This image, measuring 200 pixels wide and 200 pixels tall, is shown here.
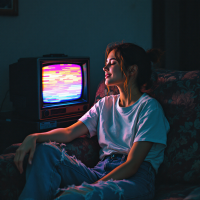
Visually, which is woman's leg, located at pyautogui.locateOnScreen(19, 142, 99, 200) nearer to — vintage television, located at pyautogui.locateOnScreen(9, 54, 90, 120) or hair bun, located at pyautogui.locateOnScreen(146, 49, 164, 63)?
vintage television, located at pyautogui.locateOnScreen(9, 54, 90, 120)

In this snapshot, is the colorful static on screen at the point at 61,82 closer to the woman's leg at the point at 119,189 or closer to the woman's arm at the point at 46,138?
the woman's arm at the point at 46,138

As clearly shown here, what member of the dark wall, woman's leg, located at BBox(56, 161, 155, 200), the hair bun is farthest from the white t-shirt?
the dark wall

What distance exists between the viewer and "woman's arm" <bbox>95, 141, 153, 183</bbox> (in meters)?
1.02

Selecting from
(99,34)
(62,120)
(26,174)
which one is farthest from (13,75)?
(99,34)

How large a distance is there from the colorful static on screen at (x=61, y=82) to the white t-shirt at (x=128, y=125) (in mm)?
274

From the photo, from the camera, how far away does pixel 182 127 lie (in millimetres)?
1192

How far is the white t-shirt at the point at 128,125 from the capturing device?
43.0 inches

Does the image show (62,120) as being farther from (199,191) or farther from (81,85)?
(199,191)

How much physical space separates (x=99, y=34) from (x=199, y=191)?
63.9 inches

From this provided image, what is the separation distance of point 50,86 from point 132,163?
0.72 meters

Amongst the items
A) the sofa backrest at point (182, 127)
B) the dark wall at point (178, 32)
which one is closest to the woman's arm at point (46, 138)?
the sofa backrest at point (182, 127)

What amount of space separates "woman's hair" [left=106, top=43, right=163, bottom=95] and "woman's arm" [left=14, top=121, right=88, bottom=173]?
1.17ft

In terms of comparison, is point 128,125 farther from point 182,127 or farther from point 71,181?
point 71,181

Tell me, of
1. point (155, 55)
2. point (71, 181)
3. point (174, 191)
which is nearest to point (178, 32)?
point (155, 55)
